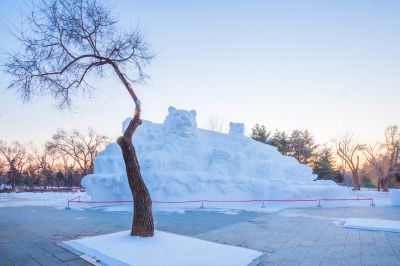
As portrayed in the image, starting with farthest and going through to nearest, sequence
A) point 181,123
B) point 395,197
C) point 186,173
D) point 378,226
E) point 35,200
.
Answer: point 35,200, point 181,123, point 395,197, point 186,173, point 378,226

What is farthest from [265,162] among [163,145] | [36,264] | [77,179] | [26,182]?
[26,182]

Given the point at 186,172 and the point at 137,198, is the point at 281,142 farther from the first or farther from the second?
the point at 137,198

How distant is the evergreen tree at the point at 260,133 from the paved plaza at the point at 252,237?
28.3 metres

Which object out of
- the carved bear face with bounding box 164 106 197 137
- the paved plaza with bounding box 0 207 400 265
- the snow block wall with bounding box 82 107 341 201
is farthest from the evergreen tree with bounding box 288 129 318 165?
the paved plaza with bounding box 0 207 400 265

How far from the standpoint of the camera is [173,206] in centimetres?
1427

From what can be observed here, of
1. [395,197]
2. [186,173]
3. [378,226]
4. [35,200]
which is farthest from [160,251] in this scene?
[35,200]

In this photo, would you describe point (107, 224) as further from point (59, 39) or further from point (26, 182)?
point (26, 182)

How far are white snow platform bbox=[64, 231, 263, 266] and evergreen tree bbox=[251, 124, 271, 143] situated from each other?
33459mm

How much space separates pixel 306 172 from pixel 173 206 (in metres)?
11.1

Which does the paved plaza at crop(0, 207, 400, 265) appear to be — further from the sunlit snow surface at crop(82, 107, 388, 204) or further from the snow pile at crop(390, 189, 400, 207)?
the snow pile at crop(390, 189, 400, 207)

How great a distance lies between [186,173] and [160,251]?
995 cm

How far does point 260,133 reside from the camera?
39125 mm

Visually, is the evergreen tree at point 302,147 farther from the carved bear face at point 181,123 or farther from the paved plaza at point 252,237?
the paved plaza at point 252,237

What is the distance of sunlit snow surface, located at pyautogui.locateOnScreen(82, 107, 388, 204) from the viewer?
14.9 metres
